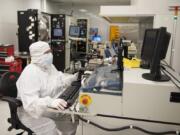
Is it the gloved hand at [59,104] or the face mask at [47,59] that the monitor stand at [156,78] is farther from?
the face mask at [47,59]

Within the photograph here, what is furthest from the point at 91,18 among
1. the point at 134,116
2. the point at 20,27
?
the point at 134,116

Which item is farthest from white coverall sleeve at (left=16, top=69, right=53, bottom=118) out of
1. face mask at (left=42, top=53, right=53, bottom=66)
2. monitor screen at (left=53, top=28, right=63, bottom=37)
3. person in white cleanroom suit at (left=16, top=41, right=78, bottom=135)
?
monitor screen at (left=53, top=28, right=63, bottom=37)

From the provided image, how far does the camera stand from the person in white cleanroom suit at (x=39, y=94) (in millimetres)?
1791

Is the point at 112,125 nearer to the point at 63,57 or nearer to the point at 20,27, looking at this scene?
the point at 20,27

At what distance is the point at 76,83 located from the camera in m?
2.26

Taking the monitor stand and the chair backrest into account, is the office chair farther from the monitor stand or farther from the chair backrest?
the monitor stand

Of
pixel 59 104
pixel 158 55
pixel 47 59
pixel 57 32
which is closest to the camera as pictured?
pixel 158 55

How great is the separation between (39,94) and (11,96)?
1.45 feet

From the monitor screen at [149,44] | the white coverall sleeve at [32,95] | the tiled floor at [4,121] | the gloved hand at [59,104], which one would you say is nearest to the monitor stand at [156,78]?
the monitor screen at [149,44]

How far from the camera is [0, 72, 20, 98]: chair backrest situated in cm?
212

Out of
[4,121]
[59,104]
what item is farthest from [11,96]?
[4,121]

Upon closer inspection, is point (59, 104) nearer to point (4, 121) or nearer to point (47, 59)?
point (47, 59)

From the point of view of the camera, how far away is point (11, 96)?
2.18 metres

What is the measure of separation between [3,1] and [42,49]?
13.9 feet
